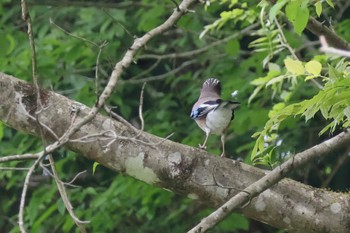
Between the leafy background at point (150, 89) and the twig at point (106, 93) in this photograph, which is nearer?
the twig at point (106, 93)

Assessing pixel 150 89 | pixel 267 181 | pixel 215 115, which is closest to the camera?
pixel 267 181

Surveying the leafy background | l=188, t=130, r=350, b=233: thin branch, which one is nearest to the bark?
l=188, t=130, r=350, b=233: thin branch

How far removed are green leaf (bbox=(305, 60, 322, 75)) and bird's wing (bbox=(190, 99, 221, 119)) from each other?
114 cm

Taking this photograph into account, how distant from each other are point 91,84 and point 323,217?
142 inches

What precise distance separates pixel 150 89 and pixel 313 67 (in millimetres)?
4680

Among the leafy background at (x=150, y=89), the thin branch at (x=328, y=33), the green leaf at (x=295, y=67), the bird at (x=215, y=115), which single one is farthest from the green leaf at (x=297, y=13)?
the leafy background at (x=150, y=89)

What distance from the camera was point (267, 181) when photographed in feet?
11.6

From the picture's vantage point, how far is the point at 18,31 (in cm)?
724

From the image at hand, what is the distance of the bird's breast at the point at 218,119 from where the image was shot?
4.64 m

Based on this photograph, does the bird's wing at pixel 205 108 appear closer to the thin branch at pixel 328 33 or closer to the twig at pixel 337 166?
the thin branch at pixel 328 33

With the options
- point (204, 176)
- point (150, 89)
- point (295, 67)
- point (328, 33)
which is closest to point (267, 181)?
point (204, 176)

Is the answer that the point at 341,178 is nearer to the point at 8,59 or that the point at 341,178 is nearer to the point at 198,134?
the point at 198,134

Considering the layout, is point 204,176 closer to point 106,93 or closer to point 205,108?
point 106,93

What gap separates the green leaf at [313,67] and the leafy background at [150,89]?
207cm
